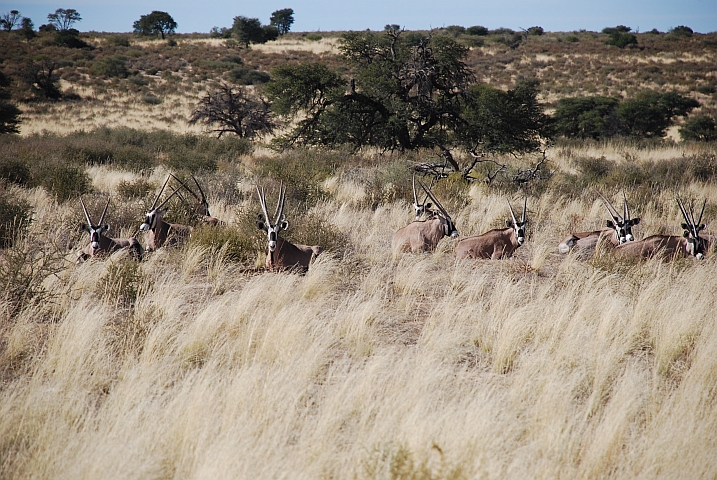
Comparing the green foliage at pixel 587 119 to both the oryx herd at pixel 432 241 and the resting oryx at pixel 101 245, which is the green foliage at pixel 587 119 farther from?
the resting oryx at pixel 101 245

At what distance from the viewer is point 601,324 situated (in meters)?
5.11

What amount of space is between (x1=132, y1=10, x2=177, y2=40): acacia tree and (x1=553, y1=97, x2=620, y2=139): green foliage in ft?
184

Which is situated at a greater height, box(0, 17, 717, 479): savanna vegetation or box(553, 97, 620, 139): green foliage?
box(553, 97, 620, 139): green foliage

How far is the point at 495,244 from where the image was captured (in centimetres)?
837

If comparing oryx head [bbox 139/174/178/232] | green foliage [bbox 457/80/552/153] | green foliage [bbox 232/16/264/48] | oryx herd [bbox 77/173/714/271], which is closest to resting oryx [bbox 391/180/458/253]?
oryx herd [bbox 77/173/714/271]

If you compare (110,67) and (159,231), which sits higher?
(110,67)

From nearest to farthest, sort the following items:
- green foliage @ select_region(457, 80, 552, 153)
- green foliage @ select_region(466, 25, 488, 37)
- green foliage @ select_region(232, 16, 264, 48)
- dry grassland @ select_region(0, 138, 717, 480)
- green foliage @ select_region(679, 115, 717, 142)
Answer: dry grassland @ select_region(0, 138, 717, 480)
green foliage @ select_region(457, 80, 552, 153)
green foliage @ select_region(679, 115, 717, 142)
green foliage @ select_region(232, 16, 264, 48)
green foliage @ select_region(466, 25, 488, 37)

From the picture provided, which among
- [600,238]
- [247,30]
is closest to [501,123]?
[600,238]

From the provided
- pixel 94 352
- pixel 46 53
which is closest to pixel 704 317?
pixel 94 352

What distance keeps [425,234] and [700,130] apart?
29343 mm

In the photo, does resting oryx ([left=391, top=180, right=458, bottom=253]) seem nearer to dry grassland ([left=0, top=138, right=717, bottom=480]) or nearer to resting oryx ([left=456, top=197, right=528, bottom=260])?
resting oryx ([left=456, top=197, right=528, bottom=260])

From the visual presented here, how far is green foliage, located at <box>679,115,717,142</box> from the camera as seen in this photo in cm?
2967

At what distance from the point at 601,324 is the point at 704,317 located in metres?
1.19

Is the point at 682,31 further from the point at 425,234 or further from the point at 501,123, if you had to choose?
the point at 425,234
